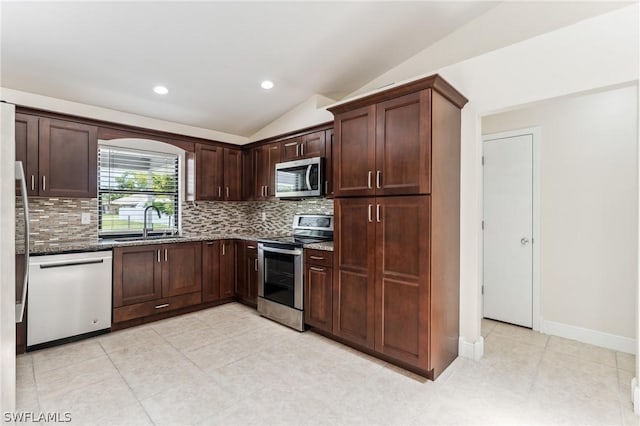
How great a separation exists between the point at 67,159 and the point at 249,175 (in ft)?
7.00

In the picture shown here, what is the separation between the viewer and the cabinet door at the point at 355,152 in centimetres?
274

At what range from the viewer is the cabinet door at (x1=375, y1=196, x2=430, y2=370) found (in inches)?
94.3

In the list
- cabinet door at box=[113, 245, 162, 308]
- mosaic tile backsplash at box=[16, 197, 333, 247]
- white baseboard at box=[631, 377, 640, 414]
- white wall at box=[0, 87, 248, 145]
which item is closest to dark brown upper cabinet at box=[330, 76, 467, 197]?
mosaic tile backsplash at box=[16, 197, 333, 247]

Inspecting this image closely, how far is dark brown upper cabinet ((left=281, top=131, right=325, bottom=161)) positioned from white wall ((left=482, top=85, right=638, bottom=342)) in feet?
7.15

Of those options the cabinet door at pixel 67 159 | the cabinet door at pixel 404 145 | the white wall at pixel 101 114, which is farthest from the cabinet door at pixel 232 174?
the cabinet door at pixel 404 145

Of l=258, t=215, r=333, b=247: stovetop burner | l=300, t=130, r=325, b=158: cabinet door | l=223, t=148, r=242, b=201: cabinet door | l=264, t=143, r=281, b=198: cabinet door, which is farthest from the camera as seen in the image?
l=223, t=148, r=242, b=201: cabinet door

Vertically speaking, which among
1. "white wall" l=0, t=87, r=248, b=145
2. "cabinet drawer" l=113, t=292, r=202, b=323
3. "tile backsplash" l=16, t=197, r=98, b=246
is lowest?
"cabinet drawer" l=113, t=292, r=202, b=323

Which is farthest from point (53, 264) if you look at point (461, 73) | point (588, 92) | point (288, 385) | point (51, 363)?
point (588, 92)

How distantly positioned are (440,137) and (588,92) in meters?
1.04

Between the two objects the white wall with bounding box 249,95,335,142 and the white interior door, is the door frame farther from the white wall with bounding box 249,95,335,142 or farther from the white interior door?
the white wall with bounding box 249,95,335,142

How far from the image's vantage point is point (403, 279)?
252cm

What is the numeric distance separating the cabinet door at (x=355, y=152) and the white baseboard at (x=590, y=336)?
243 cm

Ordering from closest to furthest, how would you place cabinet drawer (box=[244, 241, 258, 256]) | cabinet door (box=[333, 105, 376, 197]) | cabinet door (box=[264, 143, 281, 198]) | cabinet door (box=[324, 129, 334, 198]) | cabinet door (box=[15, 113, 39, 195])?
cabinet door (box=[333, 105, 376, 197]) → cabinet door (box=[15, 113, 39, 195]) → cabinet door (box=[324, 129, 334, 198]) → cabinet drawer (box=[244, 241, 258, 256]) → cabinet door (box=[264, 143, 281, 198])

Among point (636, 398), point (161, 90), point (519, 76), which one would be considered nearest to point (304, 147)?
point (161, 90)
